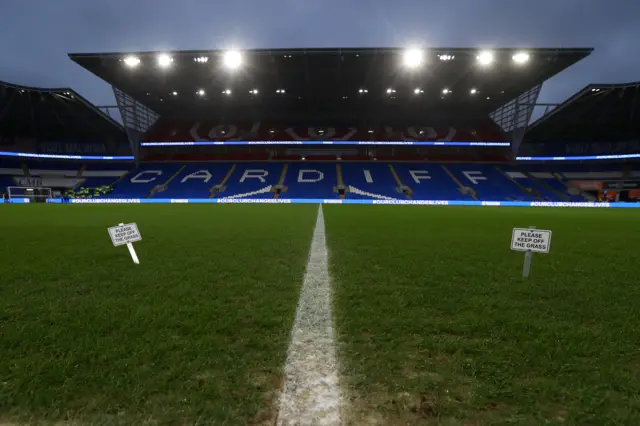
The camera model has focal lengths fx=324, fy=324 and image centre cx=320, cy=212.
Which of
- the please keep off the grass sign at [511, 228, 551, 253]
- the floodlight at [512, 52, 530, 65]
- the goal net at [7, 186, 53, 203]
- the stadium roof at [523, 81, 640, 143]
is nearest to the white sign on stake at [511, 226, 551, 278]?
the please keep off the grass sign at [511, 228, 551, 253]

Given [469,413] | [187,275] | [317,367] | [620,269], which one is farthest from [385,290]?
[620,269]

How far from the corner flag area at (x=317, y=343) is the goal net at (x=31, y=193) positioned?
36895 mm

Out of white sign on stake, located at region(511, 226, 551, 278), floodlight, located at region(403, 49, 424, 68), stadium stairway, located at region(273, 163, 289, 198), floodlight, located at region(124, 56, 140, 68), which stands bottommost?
white sign on stake, located at region(511, 226, 551, 278)

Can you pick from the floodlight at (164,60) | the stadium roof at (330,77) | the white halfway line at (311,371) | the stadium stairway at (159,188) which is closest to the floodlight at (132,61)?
the stadium roof at (330,77)

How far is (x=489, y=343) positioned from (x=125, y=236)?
391cm

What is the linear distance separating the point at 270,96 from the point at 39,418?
34817 millimetres

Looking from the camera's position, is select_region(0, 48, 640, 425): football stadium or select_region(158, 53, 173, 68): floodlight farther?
select_region(158, 53, 173, 68): floodlight

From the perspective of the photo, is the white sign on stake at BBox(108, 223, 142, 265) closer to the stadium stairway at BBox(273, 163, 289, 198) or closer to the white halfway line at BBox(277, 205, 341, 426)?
the white halfway line at BBox(277, 205, 341, 426)

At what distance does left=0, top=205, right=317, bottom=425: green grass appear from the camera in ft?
4.00

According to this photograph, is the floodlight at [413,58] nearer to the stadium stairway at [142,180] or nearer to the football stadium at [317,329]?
the football stadium at [317,329]

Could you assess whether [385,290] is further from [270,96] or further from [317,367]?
[270,96]

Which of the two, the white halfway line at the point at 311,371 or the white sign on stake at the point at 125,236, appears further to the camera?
the white sign on stake at the point at 125,236

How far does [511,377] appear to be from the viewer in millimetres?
1407

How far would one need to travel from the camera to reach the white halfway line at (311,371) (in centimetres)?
119
